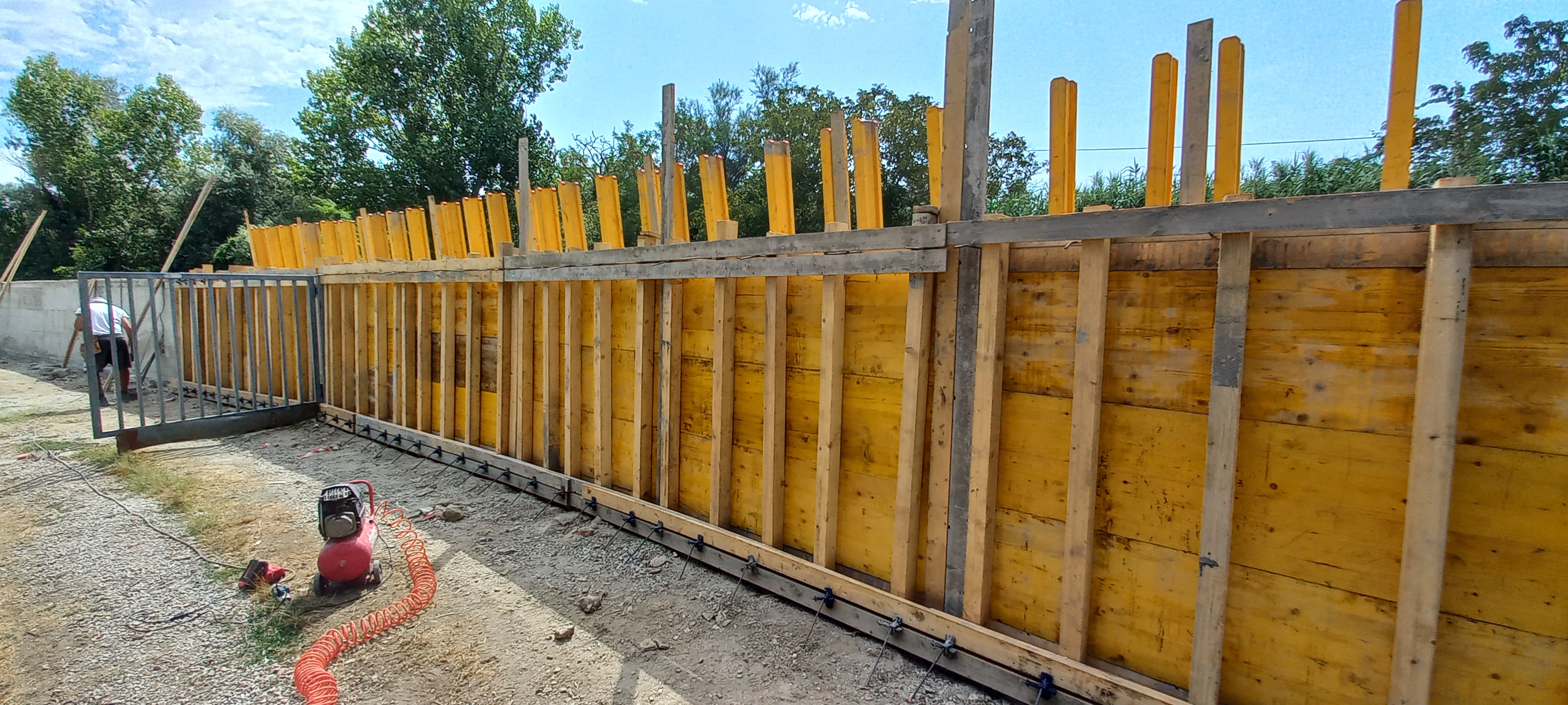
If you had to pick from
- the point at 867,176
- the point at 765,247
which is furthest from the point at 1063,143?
the point at 765,247

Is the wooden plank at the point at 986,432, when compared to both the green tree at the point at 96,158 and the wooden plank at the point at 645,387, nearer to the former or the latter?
the wooden plank at the point at 645,387

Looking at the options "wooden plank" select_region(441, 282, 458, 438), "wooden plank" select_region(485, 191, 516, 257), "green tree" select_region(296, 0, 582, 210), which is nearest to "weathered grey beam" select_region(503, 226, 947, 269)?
"wooden plank" select_region(485, 191, 516, 257)

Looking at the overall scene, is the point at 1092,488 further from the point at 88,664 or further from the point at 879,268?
the point at 88,664

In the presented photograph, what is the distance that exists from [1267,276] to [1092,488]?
1038 millimetres

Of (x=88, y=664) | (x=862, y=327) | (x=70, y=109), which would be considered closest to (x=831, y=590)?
(x=862, y=327)

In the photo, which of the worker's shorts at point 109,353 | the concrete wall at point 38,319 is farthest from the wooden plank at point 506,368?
the concrete wall at point 38,319

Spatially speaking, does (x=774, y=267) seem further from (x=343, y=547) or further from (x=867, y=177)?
(x=343, y=547)

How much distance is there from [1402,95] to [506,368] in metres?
6.06

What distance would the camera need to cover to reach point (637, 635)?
11.4ft

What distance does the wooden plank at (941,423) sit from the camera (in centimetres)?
306

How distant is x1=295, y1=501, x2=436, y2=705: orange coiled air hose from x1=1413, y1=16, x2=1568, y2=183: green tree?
24.0 meters

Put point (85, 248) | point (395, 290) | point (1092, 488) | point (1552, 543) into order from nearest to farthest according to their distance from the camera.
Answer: point (1552, 543) < point (1092, 488) < point (395, 290) < point (85, 248)

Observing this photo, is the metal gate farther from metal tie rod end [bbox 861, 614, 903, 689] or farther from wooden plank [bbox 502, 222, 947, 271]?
metal tie rod end [bbox 861, 614, 903, 689]

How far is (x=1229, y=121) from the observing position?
2502mm
